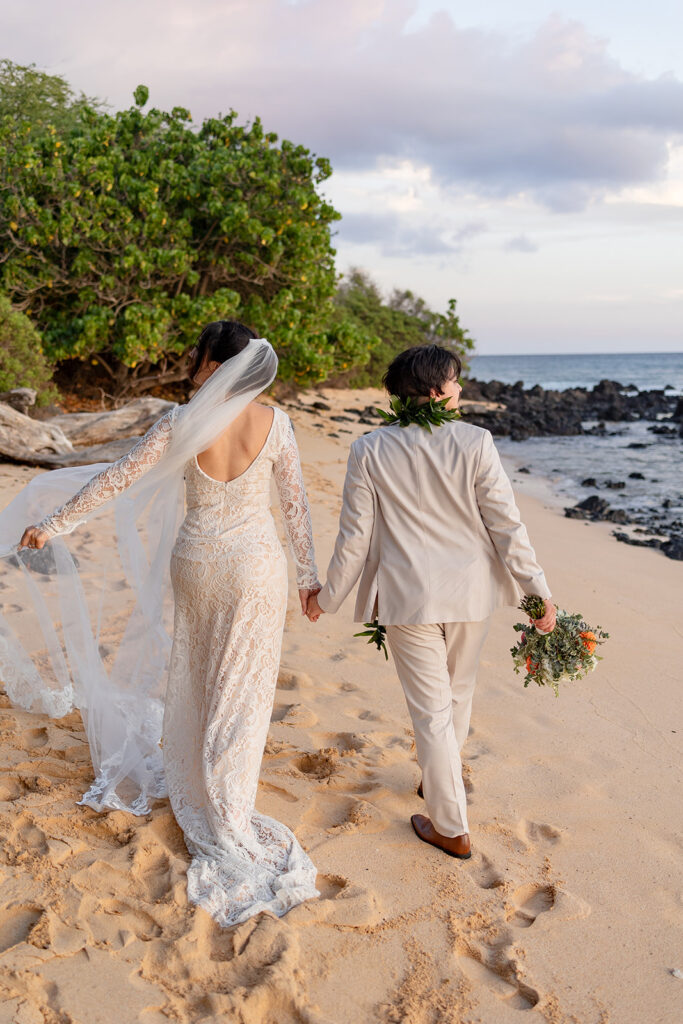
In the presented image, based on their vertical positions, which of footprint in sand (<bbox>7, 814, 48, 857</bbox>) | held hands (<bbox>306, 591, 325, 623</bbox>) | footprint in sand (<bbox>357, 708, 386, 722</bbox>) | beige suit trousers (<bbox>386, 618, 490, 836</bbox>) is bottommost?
footprint in sand (<bbox>357, 708, 386, 722</bbox>)

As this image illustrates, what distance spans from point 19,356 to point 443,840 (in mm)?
10630

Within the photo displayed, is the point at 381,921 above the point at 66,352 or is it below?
below

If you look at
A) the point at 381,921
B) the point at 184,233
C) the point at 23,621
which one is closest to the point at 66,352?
the point at 184,233

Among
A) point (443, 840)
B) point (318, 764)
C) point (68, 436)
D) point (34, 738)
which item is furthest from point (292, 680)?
point (68, 436)

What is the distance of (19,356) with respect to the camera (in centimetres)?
1209

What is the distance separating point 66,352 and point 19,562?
11088 millimetres

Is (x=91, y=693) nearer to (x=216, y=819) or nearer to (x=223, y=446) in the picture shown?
(x=216, y=819)

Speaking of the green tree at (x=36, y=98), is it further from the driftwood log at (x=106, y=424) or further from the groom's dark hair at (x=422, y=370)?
the groom's dark hair at (x=422, y=370)

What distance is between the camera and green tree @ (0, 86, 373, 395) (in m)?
14.0

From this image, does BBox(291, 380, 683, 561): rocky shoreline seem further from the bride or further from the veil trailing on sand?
the veil trailing on sand

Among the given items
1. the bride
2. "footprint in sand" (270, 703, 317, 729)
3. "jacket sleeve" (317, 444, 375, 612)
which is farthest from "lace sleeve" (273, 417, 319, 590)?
"footprint in sand" (270, 703, 317, 729)

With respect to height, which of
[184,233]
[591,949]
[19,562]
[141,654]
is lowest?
[591,949]

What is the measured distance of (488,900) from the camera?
3.25 metres

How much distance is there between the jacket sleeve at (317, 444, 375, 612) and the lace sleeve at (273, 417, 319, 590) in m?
0.19
